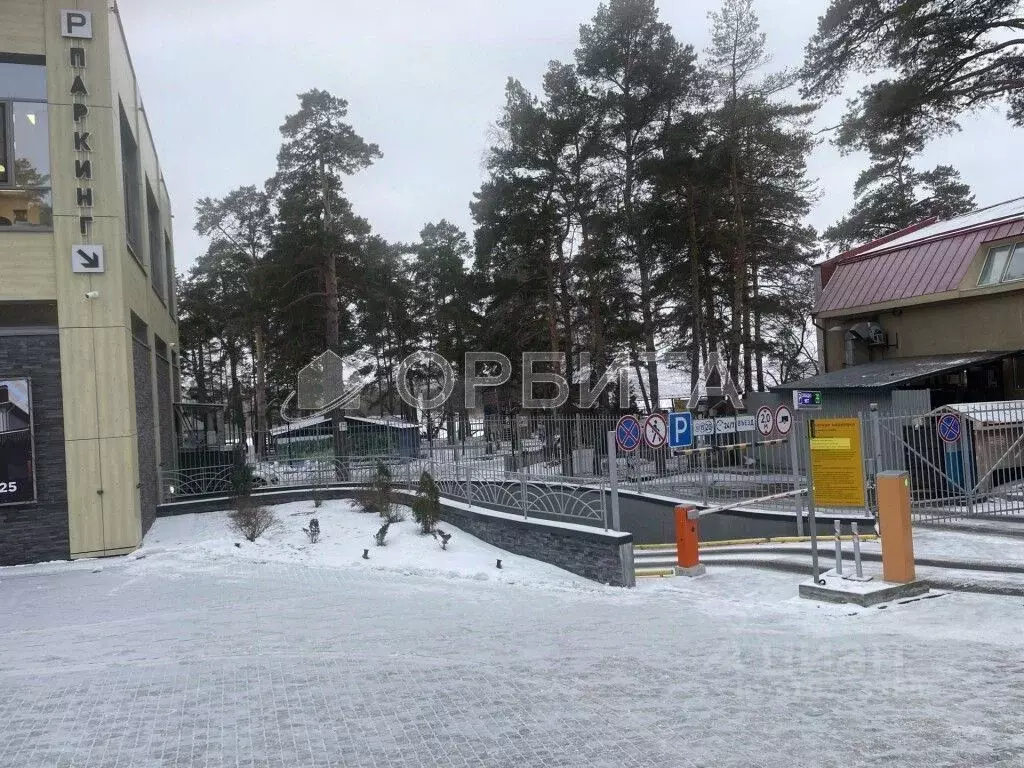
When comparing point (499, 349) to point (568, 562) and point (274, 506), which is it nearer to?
point (274, 506)

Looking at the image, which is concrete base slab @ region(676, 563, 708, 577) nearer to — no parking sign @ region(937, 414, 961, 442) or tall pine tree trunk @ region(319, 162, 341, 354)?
no parking sign @ region(937, 414, 961, 442)

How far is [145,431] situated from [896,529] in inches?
541

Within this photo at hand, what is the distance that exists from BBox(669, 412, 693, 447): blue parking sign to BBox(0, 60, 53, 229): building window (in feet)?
34.8

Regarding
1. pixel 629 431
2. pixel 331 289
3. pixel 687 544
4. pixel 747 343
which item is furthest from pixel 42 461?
pixel 747 343

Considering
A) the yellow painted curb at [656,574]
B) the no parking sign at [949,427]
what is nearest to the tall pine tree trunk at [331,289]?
the yellow painted curb at [656,574]

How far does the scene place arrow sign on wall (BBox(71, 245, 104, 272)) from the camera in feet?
44.4

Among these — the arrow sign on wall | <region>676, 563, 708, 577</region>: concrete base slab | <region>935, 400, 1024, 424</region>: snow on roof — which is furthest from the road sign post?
the arrow sign on wall

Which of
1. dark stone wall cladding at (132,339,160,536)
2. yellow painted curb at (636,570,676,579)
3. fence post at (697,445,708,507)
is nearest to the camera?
yellow painted curb at (636,570,676,579)

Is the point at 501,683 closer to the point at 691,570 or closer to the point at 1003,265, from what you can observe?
the point at 691,570

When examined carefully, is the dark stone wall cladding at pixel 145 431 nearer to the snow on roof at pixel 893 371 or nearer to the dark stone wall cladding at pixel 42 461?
the dark stone wall cladding at pixel 42 461

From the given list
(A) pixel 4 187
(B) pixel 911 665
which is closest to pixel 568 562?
(B) pixel 911 665

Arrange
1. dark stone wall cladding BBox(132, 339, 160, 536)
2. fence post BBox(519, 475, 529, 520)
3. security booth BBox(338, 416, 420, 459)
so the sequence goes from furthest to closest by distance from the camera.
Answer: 1. security booth BBox(338, 416, 420, 459)
2. dark stone wall cladding BBox(132, 339, 160, 536)
3. fence post BBox(519, 475, 529, 520)

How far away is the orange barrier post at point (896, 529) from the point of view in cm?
922

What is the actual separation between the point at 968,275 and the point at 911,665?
1655 centimetres
